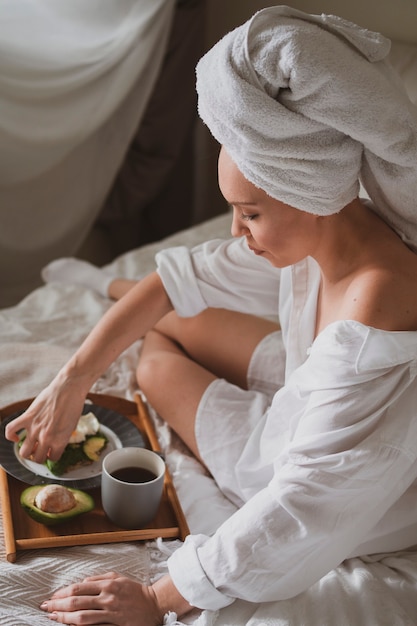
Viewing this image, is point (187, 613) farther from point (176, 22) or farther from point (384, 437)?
point (176, 22)

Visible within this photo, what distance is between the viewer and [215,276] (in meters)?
1.43

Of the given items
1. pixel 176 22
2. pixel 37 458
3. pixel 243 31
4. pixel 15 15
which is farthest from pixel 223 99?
pixel 176 22

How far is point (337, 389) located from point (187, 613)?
362 millimetres

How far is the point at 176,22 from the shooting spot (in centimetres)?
250

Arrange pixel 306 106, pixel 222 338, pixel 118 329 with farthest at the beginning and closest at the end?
1. pixel 222 338
2. pixel 118 329
3. pixel 306 106

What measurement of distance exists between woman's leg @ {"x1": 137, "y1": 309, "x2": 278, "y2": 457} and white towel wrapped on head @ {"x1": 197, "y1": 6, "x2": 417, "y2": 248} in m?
0.51

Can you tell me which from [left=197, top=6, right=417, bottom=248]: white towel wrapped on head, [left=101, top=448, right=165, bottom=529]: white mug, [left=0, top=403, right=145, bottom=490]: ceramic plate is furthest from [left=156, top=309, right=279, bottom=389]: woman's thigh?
[left=197, top=6, right=417, bottom=248]: white towel wrapped on head

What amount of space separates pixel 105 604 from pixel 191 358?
696mm

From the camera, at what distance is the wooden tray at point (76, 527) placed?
1092 mm

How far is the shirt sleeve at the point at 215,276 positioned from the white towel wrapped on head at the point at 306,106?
385 millimetres

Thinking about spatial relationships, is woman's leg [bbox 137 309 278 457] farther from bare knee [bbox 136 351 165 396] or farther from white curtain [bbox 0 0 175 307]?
white curtain [bbox 0 0 175 307]

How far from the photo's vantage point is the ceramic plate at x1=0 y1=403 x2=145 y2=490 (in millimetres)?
1189

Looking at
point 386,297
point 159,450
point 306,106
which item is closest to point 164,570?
point 159,450

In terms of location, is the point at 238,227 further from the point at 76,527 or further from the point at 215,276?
the point at 76,527
